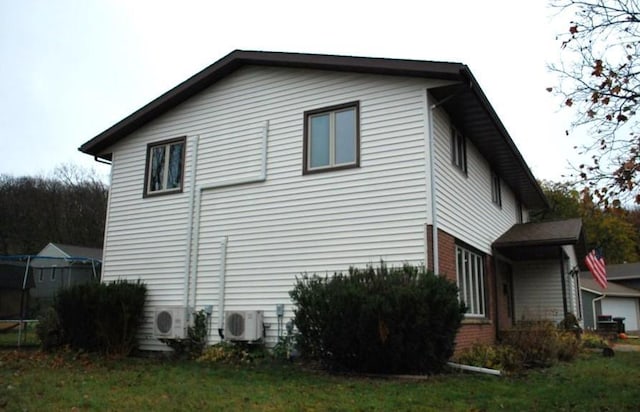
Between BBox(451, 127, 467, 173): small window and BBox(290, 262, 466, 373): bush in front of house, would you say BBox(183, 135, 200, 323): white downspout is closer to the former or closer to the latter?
BBox(290, 262, 466, 373): bush in front of house

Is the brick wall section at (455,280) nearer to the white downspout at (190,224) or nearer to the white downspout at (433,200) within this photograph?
the white downspout at (433,200)

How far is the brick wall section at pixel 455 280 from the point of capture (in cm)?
1030

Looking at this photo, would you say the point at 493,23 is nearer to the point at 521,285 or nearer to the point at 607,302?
the point at 521,285

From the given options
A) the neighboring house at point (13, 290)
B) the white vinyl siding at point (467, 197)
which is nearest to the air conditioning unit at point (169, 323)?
the neighboring house at point (13, 290)

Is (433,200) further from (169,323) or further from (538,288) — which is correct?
(538,288)

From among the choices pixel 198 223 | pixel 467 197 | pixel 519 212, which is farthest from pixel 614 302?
pixel 198 223

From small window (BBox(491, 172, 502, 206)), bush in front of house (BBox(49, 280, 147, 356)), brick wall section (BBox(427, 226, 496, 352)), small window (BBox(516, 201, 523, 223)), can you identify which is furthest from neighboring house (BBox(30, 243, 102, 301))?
small window (BBox(516, 201, 523, 223))

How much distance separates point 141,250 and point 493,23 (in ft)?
30.4

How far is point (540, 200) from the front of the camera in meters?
20.9

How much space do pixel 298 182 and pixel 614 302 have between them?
32.0m

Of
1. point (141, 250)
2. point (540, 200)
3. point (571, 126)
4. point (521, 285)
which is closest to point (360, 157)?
point (571, 126)

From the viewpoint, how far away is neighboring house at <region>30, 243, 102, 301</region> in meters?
18.7

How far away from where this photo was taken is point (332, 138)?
11289mm

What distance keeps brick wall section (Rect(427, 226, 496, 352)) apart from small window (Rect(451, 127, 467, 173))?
199 centimetres
